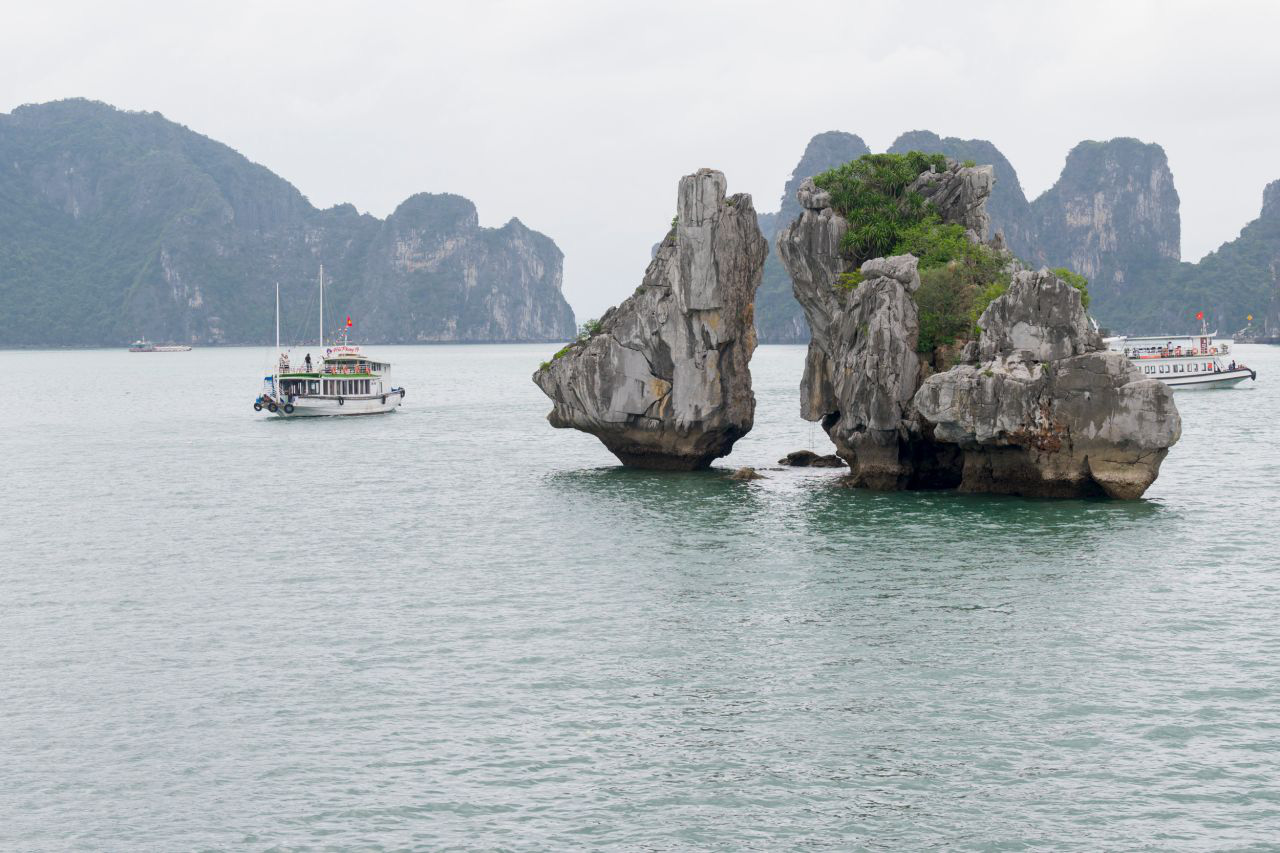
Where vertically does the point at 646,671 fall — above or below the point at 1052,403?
below

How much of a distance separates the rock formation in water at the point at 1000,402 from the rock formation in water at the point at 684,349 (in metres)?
4.43

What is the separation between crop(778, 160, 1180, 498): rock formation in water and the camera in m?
41.2

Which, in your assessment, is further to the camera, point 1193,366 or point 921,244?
point 1193,366

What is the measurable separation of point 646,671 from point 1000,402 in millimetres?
21018

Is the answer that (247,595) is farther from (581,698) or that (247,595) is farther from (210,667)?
(581,698)

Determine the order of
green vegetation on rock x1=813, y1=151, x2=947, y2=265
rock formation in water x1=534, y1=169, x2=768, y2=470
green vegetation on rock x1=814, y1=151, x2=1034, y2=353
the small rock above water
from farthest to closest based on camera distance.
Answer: the small rock above water, green vegetation on rock x1=813, y1=151, x2=947, y2=265, rock formation in water x1=534, y1=169, x2=768, y2=470, green vegetation on rock x1=814, y1=151, x2=1034, y2=353

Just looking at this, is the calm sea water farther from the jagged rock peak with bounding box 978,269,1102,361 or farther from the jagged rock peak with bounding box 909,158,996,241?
the jagged rock peak with bounding box 909,158,996,241

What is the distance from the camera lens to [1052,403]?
41.6 m

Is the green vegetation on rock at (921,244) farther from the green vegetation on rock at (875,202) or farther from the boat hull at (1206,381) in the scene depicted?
the boat hull at (1206,381)

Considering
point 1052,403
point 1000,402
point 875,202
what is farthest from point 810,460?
point 1052,403

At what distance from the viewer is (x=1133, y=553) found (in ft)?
115

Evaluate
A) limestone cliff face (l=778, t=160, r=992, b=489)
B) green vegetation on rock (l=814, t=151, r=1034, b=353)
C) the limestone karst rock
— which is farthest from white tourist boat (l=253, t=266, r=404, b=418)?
the limestone karst rock

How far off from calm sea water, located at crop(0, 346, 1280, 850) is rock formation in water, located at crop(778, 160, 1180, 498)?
5.40 ft

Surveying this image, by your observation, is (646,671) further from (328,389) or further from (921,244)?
(328,389)
